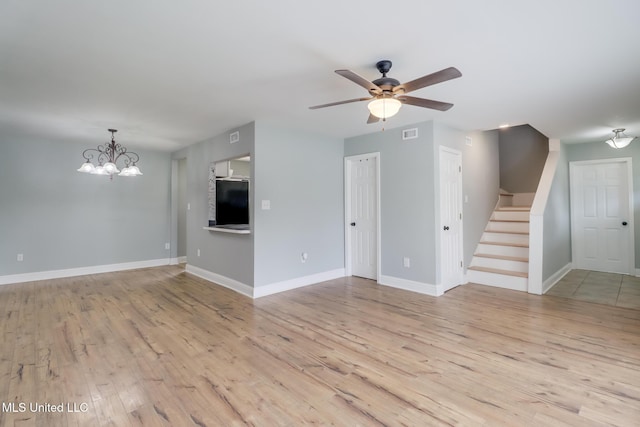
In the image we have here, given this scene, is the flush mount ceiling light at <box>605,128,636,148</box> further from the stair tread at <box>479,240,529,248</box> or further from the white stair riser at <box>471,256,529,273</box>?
the white stair riser at <box>471,256,529,273</box>

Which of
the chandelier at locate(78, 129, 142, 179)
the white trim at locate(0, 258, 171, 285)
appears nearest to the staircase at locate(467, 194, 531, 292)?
the chandelier at locate(78, 129, 142, 179)

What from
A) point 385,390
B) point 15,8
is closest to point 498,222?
point 385,390

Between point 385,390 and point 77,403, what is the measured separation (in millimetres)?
2005

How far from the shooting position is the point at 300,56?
2424mm

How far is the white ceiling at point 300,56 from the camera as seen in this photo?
74.4 inches

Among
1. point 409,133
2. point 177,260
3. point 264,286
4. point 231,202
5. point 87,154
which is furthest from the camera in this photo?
point 177,260

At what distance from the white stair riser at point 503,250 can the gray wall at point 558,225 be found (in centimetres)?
35

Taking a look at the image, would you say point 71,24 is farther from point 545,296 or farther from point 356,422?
point 545,296

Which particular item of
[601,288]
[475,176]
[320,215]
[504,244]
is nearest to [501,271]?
[504,244]

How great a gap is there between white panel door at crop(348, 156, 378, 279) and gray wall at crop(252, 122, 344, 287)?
8.4 inches

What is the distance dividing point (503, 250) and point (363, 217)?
237cm

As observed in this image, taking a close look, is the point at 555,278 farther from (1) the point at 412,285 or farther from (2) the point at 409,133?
(2) the point at 409,133

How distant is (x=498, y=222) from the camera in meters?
5.64

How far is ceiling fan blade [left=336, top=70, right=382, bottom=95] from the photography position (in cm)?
205
